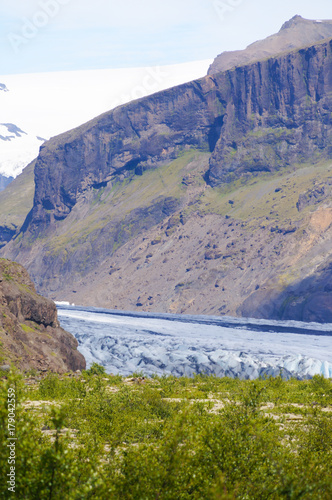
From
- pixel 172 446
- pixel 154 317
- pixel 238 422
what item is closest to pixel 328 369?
pixel 238 422

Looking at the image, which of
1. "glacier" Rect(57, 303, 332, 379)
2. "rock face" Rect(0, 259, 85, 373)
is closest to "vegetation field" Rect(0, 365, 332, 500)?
"rock face" Rect(0, 259, 85, 373)

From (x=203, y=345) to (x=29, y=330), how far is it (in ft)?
201

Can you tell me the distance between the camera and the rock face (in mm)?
48906

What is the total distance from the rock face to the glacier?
1239cm

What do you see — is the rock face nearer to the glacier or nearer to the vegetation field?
the glacier

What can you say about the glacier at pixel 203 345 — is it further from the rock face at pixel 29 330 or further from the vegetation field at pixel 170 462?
the vegetation field at pixel 170 462

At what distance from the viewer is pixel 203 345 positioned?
373 feet

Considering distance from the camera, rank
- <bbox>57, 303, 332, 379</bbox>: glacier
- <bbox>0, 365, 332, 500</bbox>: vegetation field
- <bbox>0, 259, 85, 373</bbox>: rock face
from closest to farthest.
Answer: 1. <bbox>0, 365, 332, 500</bbox>: vegetation field
2. <bbox>0, 259, 85, 373</bbox>: rock face
3. <bbox>57, 303, 332, 379</bbox>: glacier

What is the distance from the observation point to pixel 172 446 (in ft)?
46.2

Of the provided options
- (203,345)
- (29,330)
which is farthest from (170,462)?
(203,345)

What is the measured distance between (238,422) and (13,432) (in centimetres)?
879

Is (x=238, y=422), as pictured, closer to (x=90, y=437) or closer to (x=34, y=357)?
(x=90, y=437)

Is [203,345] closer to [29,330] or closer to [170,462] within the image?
[29,330]

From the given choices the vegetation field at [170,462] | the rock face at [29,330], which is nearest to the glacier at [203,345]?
the rock face at [29,330]
